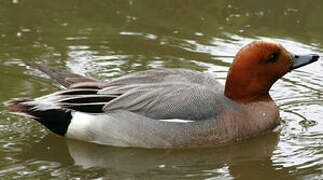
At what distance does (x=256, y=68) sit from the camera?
7.24 m

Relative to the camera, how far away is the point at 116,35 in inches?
409

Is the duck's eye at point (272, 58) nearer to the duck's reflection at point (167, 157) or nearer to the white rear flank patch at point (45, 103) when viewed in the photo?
the duck's reflection at point (167, 157)

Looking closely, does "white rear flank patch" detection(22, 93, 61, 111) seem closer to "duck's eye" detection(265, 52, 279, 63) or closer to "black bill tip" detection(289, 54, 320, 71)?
"duck's eye" detection(265, 52, 279, 63)

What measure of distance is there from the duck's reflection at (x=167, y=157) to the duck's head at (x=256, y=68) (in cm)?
57

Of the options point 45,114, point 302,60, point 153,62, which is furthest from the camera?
point 153,62

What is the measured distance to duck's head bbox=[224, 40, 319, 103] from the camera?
7195 mm

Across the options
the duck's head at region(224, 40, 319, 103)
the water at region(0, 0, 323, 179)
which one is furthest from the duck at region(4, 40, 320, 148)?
the water at region(0, 0, 323, 179)

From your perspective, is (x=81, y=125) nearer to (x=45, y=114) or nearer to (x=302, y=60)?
(x=45, y=114)

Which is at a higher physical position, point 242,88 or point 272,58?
point 272,58

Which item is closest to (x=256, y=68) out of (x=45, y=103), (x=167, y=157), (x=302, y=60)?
(x=302, y=60)

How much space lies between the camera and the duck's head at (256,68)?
7.20 metres

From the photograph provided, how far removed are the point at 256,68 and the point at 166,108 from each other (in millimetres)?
1176

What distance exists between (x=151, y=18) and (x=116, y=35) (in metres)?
1.09

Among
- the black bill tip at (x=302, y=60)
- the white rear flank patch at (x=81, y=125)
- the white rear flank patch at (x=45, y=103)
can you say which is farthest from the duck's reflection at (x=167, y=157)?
the black bill tip at (x=302, y=60)
